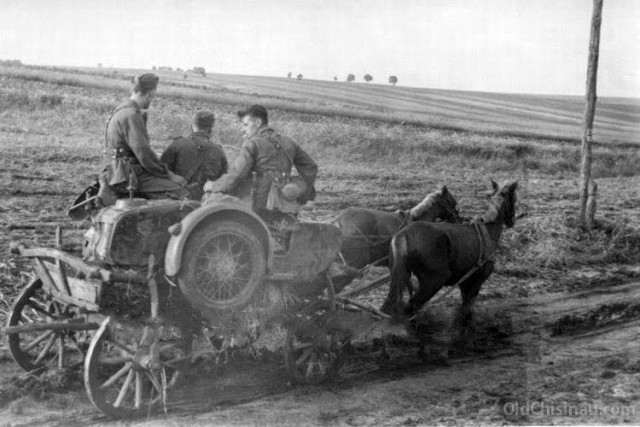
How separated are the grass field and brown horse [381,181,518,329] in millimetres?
1349

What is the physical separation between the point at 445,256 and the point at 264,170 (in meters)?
3.02

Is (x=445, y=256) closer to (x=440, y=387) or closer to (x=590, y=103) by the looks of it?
(x=440, y=387)

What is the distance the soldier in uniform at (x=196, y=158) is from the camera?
291 inches

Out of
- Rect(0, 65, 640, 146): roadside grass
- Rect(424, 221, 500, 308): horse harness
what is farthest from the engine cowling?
Rect(0, 65, 640, 146): roadside grass

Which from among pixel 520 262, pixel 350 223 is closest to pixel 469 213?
pixel 520 262

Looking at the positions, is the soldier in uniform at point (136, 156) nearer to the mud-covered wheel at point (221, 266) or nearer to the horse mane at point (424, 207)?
the mud-covered wheel at point (221, 266)

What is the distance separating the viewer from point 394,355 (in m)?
8.34

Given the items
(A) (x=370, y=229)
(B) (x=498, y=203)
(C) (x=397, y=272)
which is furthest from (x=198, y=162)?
(B) (x=498, y=203)

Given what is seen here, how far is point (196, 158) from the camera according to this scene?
7.41m

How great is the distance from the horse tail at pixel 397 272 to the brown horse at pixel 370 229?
1.43ft

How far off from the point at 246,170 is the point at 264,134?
0.44m

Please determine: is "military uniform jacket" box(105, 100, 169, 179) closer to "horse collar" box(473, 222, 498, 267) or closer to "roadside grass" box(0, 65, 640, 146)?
"horse collar" box(473, 222, 498, 267)

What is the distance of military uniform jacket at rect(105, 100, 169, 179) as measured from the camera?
20.4 feet

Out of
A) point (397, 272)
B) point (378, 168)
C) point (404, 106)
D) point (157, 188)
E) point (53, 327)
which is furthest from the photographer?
point (404, 106)
